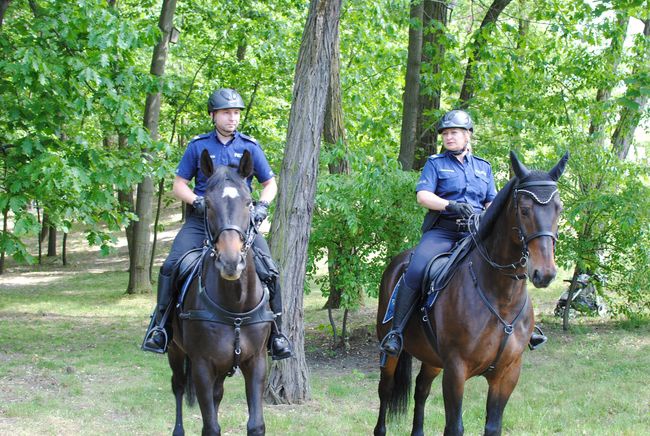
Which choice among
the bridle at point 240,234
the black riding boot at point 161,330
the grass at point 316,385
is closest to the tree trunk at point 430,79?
the grass at point 316,385

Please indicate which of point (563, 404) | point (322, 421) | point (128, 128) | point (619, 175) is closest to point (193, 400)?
point (322, 421)

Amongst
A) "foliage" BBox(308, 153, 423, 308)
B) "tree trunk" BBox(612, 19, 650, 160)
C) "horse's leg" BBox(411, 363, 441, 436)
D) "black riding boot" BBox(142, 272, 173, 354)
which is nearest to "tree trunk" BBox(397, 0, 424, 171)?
"foliage" BBox(308, 153, 423, 308)

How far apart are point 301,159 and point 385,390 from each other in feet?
9.46

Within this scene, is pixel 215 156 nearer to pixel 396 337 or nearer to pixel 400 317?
pixel 400 317

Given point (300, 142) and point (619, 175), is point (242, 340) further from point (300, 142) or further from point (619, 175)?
point (619, 175)

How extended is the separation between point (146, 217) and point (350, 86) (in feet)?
21.4

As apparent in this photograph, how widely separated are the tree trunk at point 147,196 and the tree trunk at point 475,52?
805 centimetres

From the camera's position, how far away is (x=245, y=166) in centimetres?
565

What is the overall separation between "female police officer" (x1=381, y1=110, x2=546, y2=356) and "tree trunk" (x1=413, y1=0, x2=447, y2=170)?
20.3 feet

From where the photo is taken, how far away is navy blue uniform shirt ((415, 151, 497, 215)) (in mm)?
6816

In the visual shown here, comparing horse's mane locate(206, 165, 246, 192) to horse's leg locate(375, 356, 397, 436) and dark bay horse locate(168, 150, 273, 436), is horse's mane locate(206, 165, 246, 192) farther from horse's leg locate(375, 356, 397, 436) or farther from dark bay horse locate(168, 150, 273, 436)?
horse's leg locate(375, 356, 397, 436)

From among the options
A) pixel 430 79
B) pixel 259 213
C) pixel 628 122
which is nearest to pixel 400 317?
pixel 259 213

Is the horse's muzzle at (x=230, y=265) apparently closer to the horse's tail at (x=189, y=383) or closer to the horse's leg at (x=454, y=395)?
the horse's leg at (x=454, y=395)

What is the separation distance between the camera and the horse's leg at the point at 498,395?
19.5 feet
